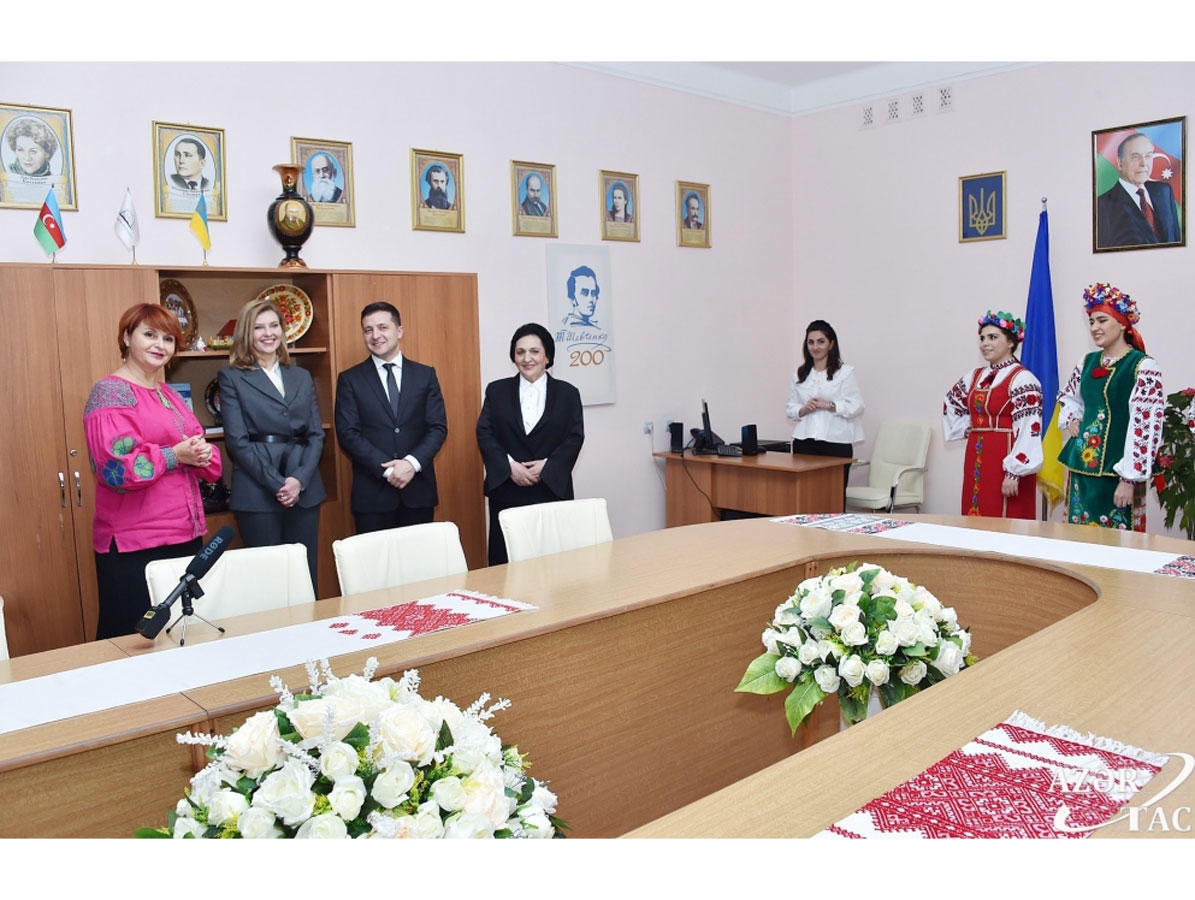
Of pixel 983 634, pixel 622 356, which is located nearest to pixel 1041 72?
pixel 622 356

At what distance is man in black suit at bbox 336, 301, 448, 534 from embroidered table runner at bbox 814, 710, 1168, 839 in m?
3.35

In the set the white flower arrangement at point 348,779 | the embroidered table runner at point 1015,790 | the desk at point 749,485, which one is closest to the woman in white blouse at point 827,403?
the desk at point 749,485

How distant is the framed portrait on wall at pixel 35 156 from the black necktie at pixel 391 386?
1491 millimetres

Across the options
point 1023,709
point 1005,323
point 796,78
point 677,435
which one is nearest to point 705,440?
point 677,435

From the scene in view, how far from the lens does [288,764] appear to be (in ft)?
4.01

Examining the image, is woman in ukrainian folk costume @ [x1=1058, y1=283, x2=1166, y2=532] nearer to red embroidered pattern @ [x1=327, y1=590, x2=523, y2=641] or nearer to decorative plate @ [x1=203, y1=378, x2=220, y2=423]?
red embroidered pattern @ [x1=327, y1=590, x2=523, y2=641]

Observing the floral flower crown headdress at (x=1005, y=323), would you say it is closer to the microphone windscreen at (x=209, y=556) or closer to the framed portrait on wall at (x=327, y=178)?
the framed portrait on wall at (x=327, y=178)

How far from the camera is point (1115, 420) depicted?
14.7 ft

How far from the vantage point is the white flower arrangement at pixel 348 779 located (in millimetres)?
1208

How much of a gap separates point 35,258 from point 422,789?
3866 mm

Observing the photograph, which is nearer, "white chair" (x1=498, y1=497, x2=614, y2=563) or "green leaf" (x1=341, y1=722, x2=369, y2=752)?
"green leaf" (x1=341, y1=722, x2=369, y2=752)

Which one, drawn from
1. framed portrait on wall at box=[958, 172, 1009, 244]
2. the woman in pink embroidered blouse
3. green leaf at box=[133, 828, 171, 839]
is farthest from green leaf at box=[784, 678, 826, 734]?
framed portrait on wall at box=[958, 172, 1009, 244]

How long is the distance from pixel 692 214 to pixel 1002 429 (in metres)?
2.81

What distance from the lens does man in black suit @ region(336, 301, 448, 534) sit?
457 cm
